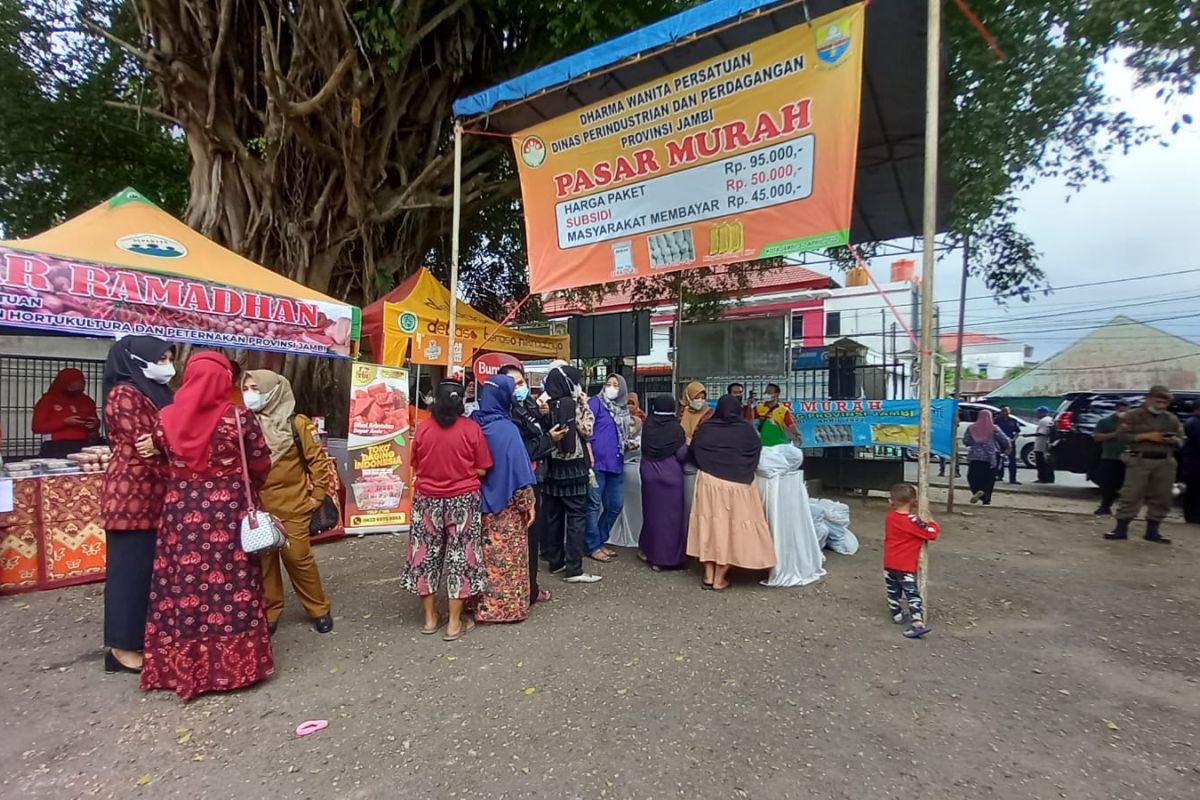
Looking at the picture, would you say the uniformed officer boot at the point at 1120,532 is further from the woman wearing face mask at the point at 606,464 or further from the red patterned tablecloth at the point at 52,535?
the red patterned tablecloth at the point at 52,535

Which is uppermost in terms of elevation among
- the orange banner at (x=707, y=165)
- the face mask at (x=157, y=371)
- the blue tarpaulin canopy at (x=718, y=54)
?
the blue tarpaulin canopy at (x=718, y=54)

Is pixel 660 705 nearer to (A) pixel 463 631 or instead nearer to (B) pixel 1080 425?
(A) pixel 463 631

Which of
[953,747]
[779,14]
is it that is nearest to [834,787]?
[953,747]

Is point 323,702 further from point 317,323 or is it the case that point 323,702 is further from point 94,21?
point 94,21

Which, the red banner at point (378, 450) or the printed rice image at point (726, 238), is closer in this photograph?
the printed rice image at point (726, 238)

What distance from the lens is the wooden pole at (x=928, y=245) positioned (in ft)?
13.1

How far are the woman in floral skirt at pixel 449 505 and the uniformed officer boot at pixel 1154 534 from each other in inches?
266

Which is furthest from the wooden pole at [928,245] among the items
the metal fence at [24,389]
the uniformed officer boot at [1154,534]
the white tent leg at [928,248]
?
the metal fence at [24,389]

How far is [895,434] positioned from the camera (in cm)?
866

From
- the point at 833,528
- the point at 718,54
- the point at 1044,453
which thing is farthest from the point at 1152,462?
the point at 1044,453

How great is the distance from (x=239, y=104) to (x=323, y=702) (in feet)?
28.3

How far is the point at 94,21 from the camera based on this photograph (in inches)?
374

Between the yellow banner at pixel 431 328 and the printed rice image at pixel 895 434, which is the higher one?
the yellow banner at pixel 431 328

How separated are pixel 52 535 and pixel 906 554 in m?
6.36
